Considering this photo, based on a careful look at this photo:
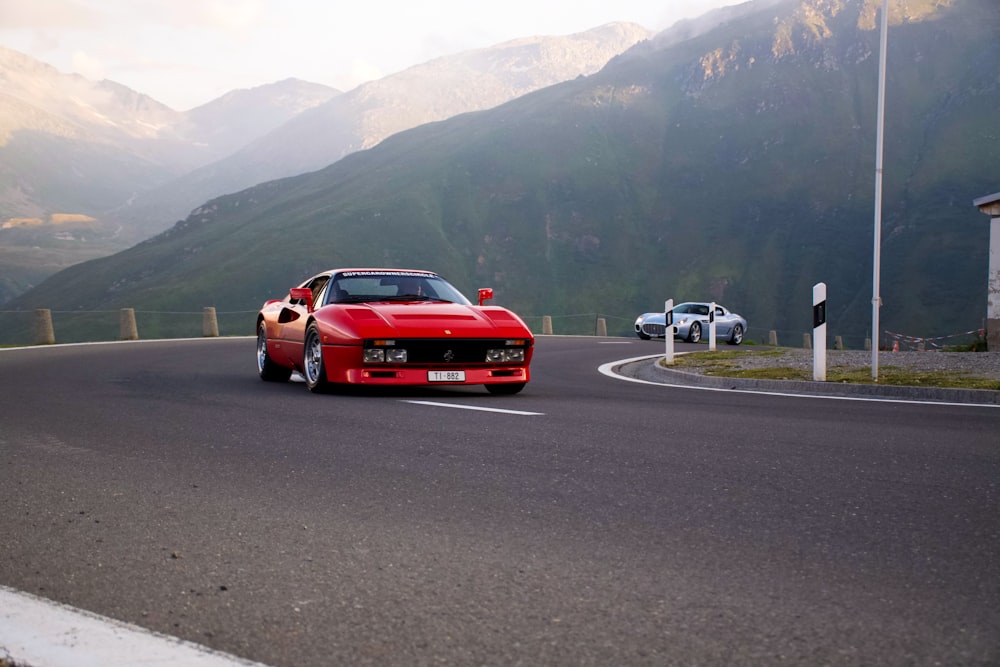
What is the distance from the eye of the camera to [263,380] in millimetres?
13047

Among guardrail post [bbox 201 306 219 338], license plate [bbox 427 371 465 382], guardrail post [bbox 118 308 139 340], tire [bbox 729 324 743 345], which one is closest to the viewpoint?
license plate [bbox 427 371 465 382]

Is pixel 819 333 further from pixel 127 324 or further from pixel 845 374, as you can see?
pixel 127 324

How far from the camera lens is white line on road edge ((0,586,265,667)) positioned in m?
2.80

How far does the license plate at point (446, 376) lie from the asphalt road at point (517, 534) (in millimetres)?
1770

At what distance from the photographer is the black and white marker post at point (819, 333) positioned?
1304 centimetres

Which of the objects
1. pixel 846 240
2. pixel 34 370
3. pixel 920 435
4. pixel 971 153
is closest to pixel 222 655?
pixel 920 435

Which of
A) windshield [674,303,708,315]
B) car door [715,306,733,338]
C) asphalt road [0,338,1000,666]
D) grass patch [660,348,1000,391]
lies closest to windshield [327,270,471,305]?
asphalt road [0,338,1000,666]

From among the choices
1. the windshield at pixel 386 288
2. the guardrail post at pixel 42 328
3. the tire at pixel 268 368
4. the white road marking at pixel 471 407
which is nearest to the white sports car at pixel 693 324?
the guardrail post at pixel 42 328

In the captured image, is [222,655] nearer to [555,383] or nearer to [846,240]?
[555,383]

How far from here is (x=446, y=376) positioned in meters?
10.5

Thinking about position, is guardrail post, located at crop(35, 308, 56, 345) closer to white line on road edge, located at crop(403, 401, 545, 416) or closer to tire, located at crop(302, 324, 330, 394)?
tire, located at crop(302, 324, 330, 394)

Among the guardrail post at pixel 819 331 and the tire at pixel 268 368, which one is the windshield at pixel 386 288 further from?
the guardrail post at pixel 819 331

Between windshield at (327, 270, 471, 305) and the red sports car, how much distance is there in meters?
0.01

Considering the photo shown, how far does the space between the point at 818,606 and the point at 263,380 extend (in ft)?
34.4
